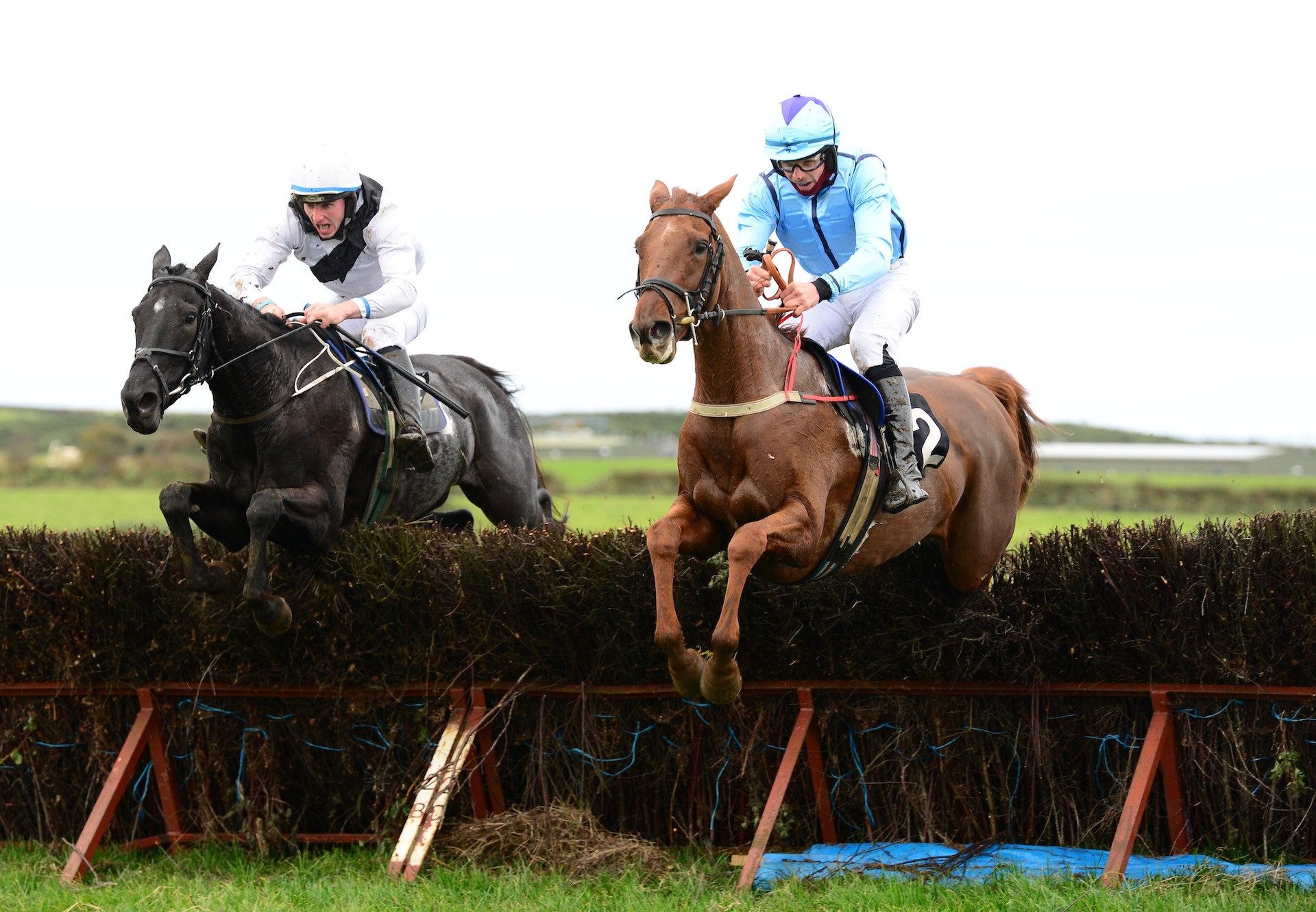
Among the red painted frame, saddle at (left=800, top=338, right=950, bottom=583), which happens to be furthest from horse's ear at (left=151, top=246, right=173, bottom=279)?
saddle at (left=800, top=338, right=950, bottom=583)

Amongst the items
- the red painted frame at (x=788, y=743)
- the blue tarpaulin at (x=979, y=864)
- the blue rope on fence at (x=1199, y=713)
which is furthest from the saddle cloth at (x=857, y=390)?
the blue tarpaulin at (x=979, y=864)

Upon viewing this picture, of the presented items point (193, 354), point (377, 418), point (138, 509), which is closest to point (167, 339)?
point (193, 354)

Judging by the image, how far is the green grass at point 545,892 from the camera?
5.49 metres

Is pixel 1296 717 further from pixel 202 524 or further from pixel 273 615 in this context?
pixel 202 524

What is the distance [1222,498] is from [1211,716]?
3230 cm

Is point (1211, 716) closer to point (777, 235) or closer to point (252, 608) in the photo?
point (777, 235)

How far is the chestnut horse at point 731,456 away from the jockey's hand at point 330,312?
2.36m

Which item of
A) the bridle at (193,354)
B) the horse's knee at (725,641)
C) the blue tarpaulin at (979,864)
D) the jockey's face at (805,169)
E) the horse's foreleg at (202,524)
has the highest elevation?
the jockey's face at (805,169)

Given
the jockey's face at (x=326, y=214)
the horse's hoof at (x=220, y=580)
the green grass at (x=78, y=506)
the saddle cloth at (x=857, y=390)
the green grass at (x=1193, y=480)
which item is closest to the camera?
the saddle cloth at (x=857, y=390)

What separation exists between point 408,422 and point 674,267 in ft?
9.07

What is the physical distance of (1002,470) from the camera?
7152mm

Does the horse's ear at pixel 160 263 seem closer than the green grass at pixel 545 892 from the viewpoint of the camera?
No

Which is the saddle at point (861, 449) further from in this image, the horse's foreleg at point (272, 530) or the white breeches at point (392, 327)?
the white breeches at point (392, 327)

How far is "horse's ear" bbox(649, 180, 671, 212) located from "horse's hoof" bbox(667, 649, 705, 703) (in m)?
1.77
